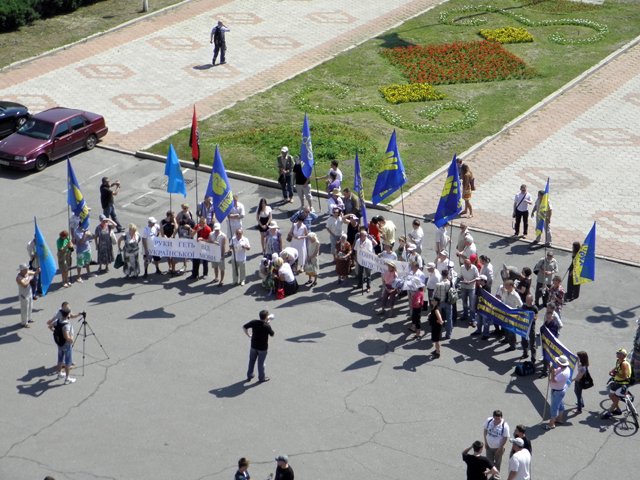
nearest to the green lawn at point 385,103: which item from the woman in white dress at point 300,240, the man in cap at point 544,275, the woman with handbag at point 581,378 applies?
the woman in white dress at point 300,240

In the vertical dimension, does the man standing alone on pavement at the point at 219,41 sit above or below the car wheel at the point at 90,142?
above

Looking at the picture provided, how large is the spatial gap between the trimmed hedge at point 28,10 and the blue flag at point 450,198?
22429 millimetres

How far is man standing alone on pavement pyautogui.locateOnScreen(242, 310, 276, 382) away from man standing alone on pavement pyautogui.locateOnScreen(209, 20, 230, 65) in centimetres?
1866

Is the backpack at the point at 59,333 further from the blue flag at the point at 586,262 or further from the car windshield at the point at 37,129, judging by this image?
the car windshield at the point at 37,129

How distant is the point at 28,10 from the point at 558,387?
93.4ft

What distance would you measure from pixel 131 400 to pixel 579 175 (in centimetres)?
1551

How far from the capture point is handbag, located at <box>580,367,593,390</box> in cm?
1874

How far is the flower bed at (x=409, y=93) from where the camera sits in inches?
1352

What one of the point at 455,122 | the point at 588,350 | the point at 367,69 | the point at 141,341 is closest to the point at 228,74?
the point at 367,69

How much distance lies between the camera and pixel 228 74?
36062mm

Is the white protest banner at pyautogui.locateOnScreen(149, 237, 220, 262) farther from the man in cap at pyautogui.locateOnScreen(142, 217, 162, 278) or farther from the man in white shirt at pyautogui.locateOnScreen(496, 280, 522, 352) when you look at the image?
the man in white shirt at pyautogui.locateOnScreen(496, 280, 522, 352)

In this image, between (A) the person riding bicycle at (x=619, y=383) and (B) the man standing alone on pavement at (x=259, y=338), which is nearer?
(A) the person riding bicycle at (x=619, y=383)

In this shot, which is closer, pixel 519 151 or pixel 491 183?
pixel 491 183

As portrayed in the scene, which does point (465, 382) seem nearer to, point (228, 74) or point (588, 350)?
point (588, 350)
